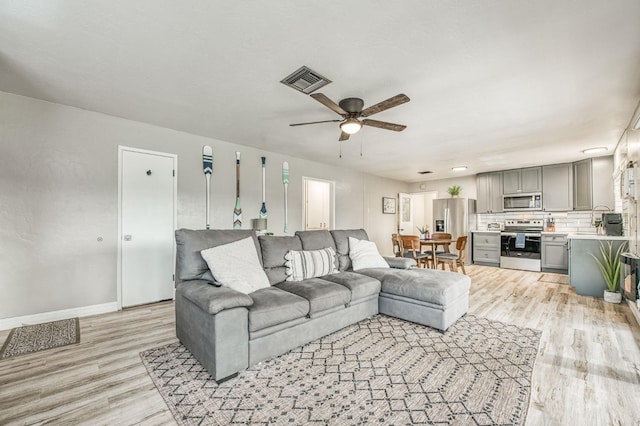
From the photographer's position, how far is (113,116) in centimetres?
356

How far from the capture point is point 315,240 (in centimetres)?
356

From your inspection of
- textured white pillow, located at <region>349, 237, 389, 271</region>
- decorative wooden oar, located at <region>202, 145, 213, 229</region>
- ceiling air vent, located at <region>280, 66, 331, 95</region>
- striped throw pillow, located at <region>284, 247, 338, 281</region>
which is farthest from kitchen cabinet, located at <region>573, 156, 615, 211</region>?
decorative wooden oar, located at <region>202, 145, 213, 229</region>

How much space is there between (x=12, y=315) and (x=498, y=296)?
5.98m

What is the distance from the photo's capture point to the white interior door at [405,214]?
330 inches

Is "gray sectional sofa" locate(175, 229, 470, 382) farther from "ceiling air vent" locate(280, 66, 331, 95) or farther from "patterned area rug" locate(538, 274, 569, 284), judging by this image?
"patterned area rug" locate(538, 274, 569, 284)

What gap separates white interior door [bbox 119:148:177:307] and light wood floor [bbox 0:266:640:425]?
37 centimetres

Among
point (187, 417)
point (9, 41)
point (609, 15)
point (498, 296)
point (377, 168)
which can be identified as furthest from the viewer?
point (377, 168)

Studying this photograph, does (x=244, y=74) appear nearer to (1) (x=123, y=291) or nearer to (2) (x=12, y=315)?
(1) (x=123, y=291)

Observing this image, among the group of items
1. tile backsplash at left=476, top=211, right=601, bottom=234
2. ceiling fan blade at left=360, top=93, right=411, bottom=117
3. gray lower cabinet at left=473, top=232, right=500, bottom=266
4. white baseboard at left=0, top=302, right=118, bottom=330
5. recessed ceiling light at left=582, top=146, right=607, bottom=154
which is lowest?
white baseboard at left=0, top=302, right=118, bottom=330

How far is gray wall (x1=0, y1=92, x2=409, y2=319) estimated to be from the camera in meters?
2.98

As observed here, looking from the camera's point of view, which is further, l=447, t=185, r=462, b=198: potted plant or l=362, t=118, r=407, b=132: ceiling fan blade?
l=447, t=185, r=462, b=198: potted plant

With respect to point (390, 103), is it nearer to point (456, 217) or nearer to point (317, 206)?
point (317, 206)

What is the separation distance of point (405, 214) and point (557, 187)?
142 inches

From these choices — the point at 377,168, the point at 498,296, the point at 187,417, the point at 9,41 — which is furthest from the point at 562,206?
the point at 9,41
